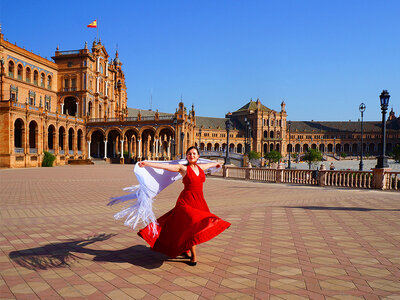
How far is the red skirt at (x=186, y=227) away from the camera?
4.16m

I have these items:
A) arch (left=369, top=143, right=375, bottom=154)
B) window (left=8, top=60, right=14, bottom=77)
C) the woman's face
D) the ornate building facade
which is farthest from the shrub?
arch (left=369, top=143, right=375, bottom=154)

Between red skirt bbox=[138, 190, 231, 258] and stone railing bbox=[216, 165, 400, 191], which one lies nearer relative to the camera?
red skirt bbox=[138, 190, 231, 258]

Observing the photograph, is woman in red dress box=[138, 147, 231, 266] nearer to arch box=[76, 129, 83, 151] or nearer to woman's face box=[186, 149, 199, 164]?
woman's face box=[186, 149, 199, 164]

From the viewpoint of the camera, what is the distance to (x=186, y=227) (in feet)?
14.0

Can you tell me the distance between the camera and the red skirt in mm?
4160

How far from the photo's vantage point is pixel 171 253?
4266 millimetres

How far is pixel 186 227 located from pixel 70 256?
2.08m

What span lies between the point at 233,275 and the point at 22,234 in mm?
4574

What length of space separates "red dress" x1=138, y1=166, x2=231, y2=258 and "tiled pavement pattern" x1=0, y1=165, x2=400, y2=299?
36cm

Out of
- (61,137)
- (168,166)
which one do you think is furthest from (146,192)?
(61,137)

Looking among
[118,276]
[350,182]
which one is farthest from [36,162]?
[118,276]

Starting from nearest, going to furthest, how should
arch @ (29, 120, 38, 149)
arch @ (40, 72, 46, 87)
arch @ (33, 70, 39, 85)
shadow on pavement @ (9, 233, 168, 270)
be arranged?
shadow on pavement @ (9, 233, 168, 270), arch @ (29, 120, 38, 149), arch @ (33, 70, 39, 85), arch @ (40, 72, 46, 87)

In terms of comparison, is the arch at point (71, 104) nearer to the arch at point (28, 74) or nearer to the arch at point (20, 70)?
the arch at point (28, 74)

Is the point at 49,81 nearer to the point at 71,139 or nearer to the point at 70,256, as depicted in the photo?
the point at 71,139
